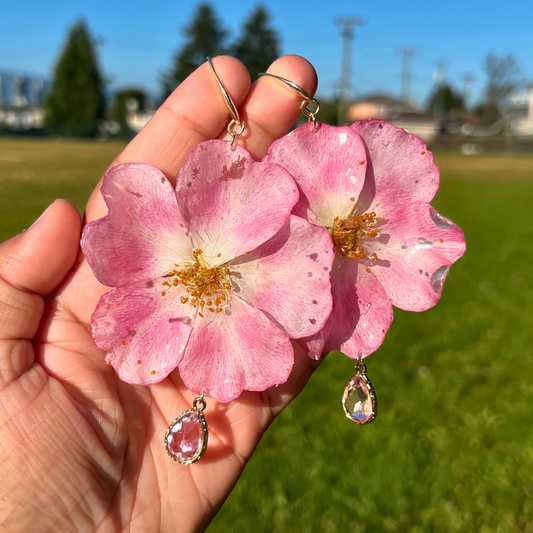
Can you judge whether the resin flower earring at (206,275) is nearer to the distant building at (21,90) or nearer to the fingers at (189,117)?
the fingers at (189,117)

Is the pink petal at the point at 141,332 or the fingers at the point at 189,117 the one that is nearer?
the pink petal at the point at 141,332

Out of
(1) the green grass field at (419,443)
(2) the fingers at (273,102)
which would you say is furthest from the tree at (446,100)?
(2) the fingers at (273,102)

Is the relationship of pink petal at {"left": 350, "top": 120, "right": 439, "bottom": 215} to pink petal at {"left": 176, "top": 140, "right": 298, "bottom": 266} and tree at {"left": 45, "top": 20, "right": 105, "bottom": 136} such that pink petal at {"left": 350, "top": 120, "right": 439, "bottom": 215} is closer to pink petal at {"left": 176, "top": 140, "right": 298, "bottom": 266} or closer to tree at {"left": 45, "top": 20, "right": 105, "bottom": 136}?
pink petal at {"left": 176, "top": 140, "right": 298, "bottom": 266}

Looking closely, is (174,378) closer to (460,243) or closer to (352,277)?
(352,277)

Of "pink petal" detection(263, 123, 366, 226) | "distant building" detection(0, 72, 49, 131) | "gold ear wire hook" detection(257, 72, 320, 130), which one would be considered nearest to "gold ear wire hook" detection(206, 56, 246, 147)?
"gold ear wire hook" detection(257, 72, 320, 130)

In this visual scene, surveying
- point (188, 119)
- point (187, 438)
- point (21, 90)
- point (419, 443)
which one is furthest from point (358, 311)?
point (21, 90)

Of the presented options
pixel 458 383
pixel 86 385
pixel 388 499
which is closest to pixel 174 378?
pixel 86 385
